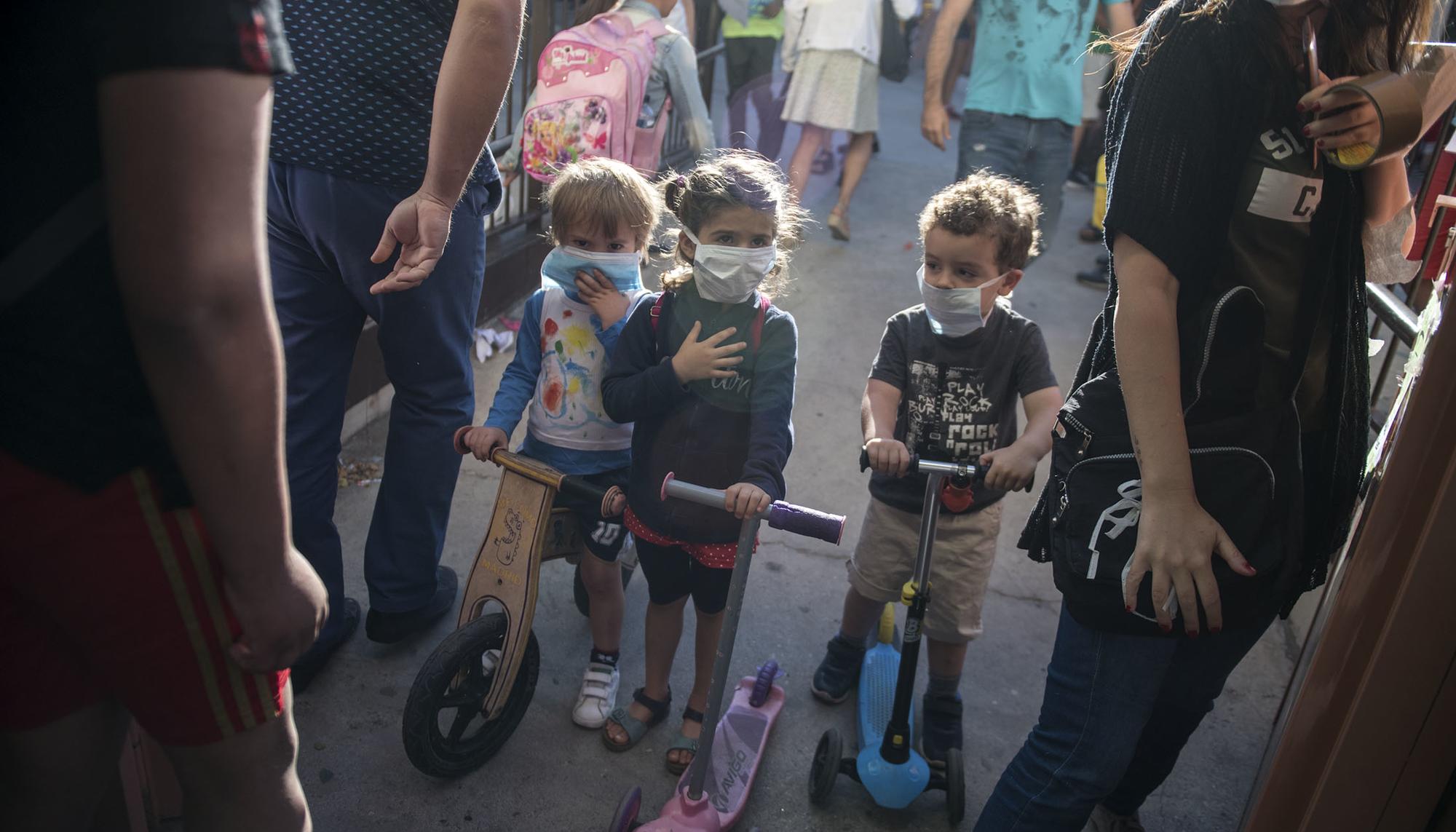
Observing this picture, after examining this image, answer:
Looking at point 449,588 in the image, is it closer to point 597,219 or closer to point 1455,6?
point 597,219

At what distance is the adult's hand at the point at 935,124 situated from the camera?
5074 mm

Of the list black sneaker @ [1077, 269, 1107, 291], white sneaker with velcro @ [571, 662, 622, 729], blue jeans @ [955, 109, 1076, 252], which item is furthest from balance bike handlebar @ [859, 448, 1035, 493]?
black sneaker @ [1077, 269, 1107, 291]

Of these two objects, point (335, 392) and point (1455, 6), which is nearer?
point (335, 392)

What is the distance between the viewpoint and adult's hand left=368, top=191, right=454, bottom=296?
220 cm

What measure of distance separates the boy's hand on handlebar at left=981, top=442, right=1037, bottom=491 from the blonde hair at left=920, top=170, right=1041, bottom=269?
0.50m

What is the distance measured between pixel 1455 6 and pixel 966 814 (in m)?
2.67

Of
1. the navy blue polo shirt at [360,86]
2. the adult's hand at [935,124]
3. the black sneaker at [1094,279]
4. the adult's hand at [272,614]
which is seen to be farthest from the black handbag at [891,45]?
the adult's hand at [272,614]

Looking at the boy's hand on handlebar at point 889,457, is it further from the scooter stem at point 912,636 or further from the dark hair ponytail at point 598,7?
the dark hair ponytail at point 598,7

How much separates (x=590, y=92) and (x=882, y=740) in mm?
2432

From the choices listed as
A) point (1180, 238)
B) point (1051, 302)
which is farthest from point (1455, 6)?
point (1051, 302)

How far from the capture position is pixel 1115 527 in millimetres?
1622

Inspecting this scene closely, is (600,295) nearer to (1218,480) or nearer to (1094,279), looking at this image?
(1218,480)

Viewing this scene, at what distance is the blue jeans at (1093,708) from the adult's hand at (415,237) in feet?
4.80

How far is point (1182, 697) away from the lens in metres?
1.91
